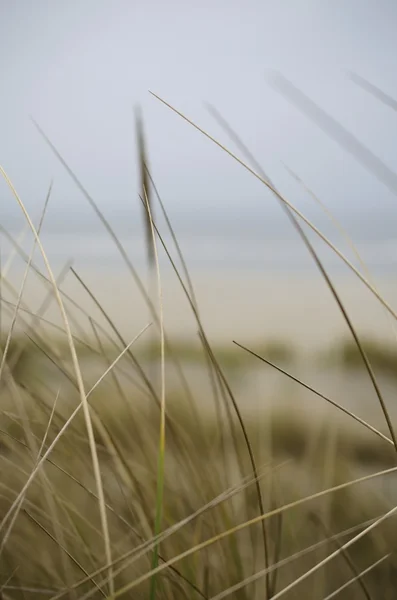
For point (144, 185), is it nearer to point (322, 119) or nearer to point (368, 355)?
point (322, 119)

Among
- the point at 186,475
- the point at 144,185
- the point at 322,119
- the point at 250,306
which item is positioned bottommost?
the point at 186,475

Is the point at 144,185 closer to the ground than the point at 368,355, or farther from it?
farther from it

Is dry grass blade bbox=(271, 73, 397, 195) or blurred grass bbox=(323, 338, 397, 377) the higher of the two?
dry grass blade bbox=(271, 73, 397, 195)

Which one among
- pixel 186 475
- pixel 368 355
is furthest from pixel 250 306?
pixel 186 475

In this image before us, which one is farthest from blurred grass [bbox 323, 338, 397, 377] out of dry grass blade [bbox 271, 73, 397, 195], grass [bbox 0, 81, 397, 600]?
dry grass blade [bbox 271, 73, 397, 195]

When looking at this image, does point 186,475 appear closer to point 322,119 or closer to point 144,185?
point 144,185

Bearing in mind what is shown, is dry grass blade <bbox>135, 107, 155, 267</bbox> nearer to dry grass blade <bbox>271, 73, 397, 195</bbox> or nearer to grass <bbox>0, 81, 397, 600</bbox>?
grass <bbox>0, 81, 397, 600</bbox>

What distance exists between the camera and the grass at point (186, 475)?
1.70 feet

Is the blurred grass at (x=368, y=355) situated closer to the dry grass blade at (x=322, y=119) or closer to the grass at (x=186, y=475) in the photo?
the grass at (x=186, y=475)

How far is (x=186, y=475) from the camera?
0.58 meters

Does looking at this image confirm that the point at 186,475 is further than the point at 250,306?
No

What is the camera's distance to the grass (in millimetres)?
518

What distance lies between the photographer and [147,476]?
63 cm

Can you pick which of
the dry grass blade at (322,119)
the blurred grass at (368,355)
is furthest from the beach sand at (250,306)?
the dry grass blade at (322,119)
